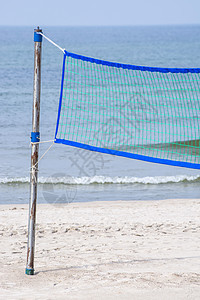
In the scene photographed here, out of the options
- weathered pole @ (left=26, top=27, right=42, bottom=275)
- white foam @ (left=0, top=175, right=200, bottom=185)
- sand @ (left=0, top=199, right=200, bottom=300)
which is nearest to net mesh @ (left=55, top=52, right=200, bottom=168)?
white foam @ (left=0, top=175, right=200, bottom=185)

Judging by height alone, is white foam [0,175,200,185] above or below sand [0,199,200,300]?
above

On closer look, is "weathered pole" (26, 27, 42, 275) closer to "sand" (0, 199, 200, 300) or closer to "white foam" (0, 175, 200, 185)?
"sand" (0, 199, 200, 300)

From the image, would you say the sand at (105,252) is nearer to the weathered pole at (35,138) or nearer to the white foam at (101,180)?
the weathered pole at (35,138)

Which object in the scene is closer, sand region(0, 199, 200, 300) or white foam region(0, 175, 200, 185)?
sand region(0, 199, 200, 300)

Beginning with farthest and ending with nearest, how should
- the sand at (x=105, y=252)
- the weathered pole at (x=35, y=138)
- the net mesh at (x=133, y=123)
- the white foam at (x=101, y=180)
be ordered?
the net mesh at (x=133, y=123), the white foam at (x=101, y=180), the weathered pole at (x=35, y=138), the sand at (x=105, y=252)

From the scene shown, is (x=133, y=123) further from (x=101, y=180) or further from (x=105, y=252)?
(x=105, y=252)

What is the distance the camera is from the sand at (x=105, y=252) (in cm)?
480

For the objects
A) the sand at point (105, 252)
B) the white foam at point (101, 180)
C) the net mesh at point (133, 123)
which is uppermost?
the net mesh at point (133, 123)

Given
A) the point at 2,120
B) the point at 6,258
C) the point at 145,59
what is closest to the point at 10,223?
the point at 6,258

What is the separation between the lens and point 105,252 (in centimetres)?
626

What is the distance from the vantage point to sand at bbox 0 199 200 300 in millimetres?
4804

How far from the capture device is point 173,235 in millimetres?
7207

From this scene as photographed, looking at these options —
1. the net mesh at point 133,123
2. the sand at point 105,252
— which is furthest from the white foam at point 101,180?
the sand at point 105,252

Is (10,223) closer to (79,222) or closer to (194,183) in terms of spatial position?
(79,222)
